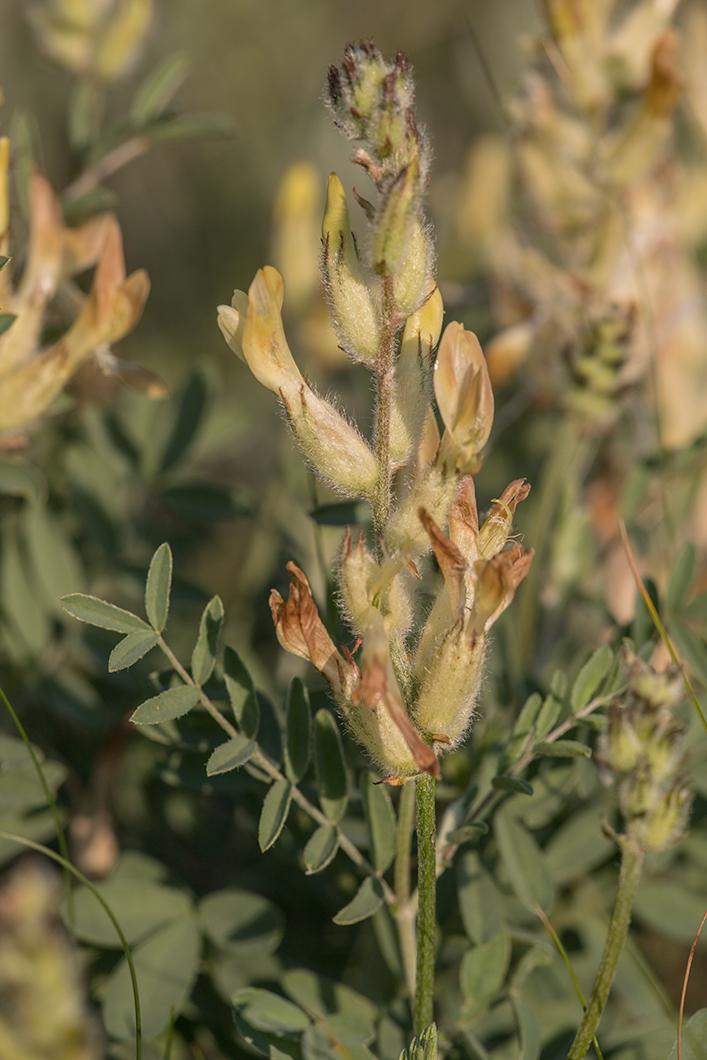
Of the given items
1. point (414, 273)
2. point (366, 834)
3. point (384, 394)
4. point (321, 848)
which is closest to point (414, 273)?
point (414, 273)

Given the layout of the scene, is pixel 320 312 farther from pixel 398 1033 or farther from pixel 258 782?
pixel 398 1033

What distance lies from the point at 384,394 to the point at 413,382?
82mm

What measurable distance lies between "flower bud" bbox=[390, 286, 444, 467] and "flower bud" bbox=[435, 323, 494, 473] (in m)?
0.05

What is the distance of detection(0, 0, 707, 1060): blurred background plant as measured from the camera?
144 cm

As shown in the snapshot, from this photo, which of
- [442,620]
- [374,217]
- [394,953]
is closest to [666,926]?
[394,953]

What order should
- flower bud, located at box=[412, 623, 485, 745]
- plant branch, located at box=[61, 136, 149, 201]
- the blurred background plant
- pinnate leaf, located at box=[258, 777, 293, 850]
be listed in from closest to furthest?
flower bud, located at box=[412, 623, 485, 745] < pinnate leaf, located at box=[258, 777, 293, 850] < the blurred background plant < plant branch, located at box=[61, 136, 149, 201]

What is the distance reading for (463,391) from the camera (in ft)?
3.75

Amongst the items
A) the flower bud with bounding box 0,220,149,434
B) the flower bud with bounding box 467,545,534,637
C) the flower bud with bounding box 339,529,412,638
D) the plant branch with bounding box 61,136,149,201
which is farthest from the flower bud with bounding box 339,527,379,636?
the plant branch with bounding box 61,136,149,201

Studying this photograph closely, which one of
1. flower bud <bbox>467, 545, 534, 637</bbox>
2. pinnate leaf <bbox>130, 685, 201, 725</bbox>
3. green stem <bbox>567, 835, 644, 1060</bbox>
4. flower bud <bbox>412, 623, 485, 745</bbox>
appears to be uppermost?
flower bud <bbox>467, 545, 534, 637</bbox>

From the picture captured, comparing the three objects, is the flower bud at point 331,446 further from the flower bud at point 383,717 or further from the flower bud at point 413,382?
the flower bud at point 383,717

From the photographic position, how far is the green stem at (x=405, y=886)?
1.25m

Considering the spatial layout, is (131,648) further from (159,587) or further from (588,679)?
(588,679)

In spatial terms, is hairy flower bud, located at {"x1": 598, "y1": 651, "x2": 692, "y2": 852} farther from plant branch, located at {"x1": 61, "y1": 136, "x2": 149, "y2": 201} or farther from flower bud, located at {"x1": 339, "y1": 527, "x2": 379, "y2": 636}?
plant branch, located at {"x1": 61, "y1": 136, "x2": 149, "y2": 201}

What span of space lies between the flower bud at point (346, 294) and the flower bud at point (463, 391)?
0.28ft
